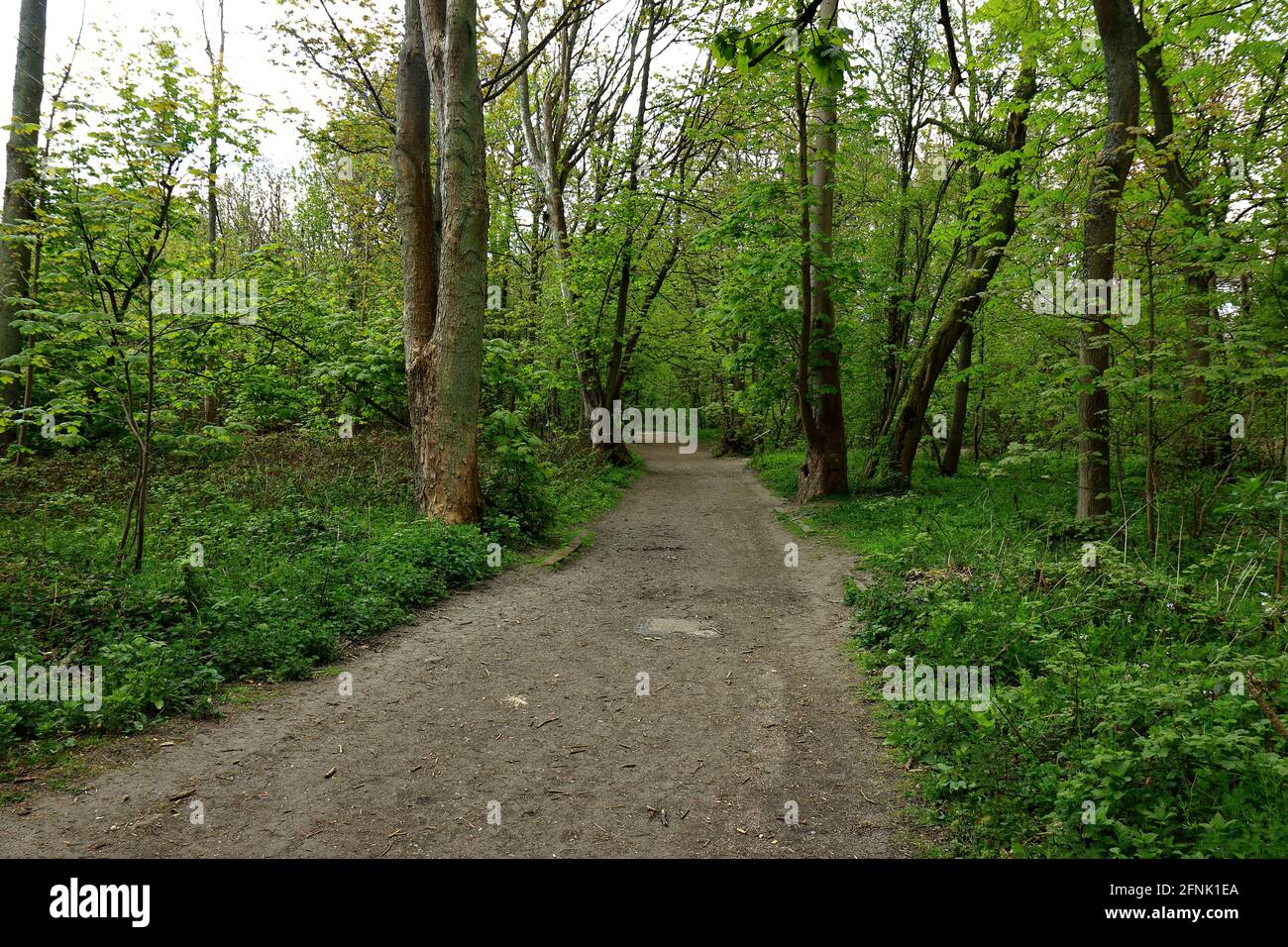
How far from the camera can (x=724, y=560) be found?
9.81 m

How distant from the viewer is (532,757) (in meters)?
4.14

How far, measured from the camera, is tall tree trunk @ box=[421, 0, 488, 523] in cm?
930

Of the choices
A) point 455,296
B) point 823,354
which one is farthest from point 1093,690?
point 823,354

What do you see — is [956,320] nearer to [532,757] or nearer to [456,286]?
[456,286]

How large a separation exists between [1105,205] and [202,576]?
959 cm

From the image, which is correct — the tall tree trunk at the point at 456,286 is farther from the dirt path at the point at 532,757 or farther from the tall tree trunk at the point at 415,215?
the dirt path at the point at 532,757

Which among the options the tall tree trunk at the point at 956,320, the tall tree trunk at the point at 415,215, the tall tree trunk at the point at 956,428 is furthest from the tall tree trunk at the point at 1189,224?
the tall tree trunk at the point at 415,215

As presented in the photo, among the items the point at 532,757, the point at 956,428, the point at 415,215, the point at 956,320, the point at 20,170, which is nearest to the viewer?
the point at 532,757

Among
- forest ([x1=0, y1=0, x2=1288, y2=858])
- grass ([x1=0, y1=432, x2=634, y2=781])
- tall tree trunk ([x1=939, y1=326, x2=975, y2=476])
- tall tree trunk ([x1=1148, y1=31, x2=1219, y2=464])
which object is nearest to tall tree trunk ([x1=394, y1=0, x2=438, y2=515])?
forest ([x1=0, y1=0, x2=1288, y2=858])

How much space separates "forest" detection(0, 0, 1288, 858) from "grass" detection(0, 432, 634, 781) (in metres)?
0.05

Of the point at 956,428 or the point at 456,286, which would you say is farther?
the point at 956,428

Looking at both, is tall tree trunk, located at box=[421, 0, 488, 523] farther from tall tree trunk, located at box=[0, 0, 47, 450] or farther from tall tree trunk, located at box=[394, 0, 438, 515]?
tall tree trunk, located at box=[0, 0, 47, 450]
